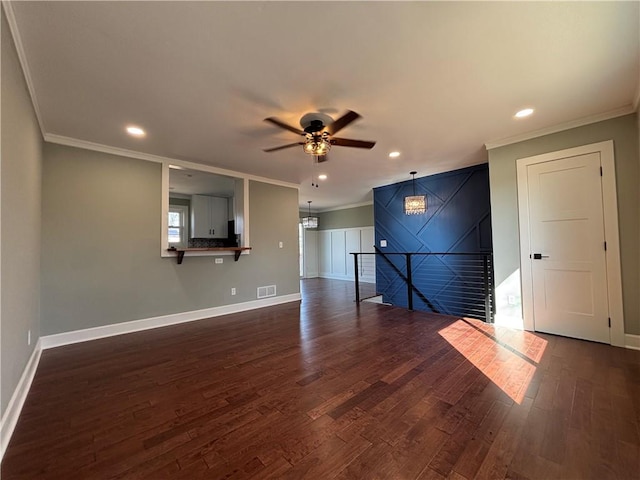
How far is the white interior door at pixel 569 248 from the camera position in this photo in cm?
297

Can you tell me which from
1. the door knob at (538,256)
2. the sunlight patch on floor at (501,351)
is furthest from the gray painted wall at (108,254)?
the door knob at (538,256)

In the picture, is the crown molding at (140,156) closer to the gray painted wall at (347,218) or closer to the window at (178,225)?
the window at (178,225)

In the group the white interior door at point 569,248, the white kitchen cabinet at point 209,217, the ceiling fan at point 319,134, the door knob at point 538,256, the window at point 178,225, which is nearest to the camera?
the ceiling fan at point 319,134

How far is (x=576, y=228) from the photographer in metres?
3.08

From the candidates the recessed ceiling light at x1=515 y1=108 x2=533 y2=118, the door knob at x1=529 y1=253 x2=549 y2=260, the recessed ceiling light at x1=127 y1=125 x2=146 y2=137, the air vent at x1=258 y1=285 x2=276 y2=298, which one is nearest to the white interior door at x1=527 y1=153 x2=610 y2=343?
the door knob at x1=529 y1=253 x2=549 y2=260

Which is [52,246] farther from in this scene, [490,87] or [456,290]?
[456,290]

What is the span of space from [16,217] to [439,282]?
19.4 ft

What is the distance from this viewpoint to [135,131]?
3107 millimetres

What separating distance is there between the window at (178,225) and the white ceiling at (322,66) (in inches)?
148

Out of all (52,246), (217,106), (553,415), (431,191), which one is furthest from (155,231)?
(431,191)

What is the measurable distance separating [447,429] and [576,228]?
292cm

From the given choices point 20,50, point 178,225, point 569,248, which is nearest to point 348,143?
point 20,50

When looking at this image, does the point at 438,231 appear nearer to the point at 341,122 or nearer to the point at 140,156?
the point at 341,122

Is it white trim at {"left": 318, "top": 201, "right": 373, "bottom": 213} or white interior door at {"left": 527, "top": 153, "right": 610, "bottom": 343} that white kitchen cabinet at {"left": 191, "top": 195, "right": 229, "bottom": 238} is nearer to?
white trim at {"left": 318, "top": 201, "right": 373, "bottom": 213}
